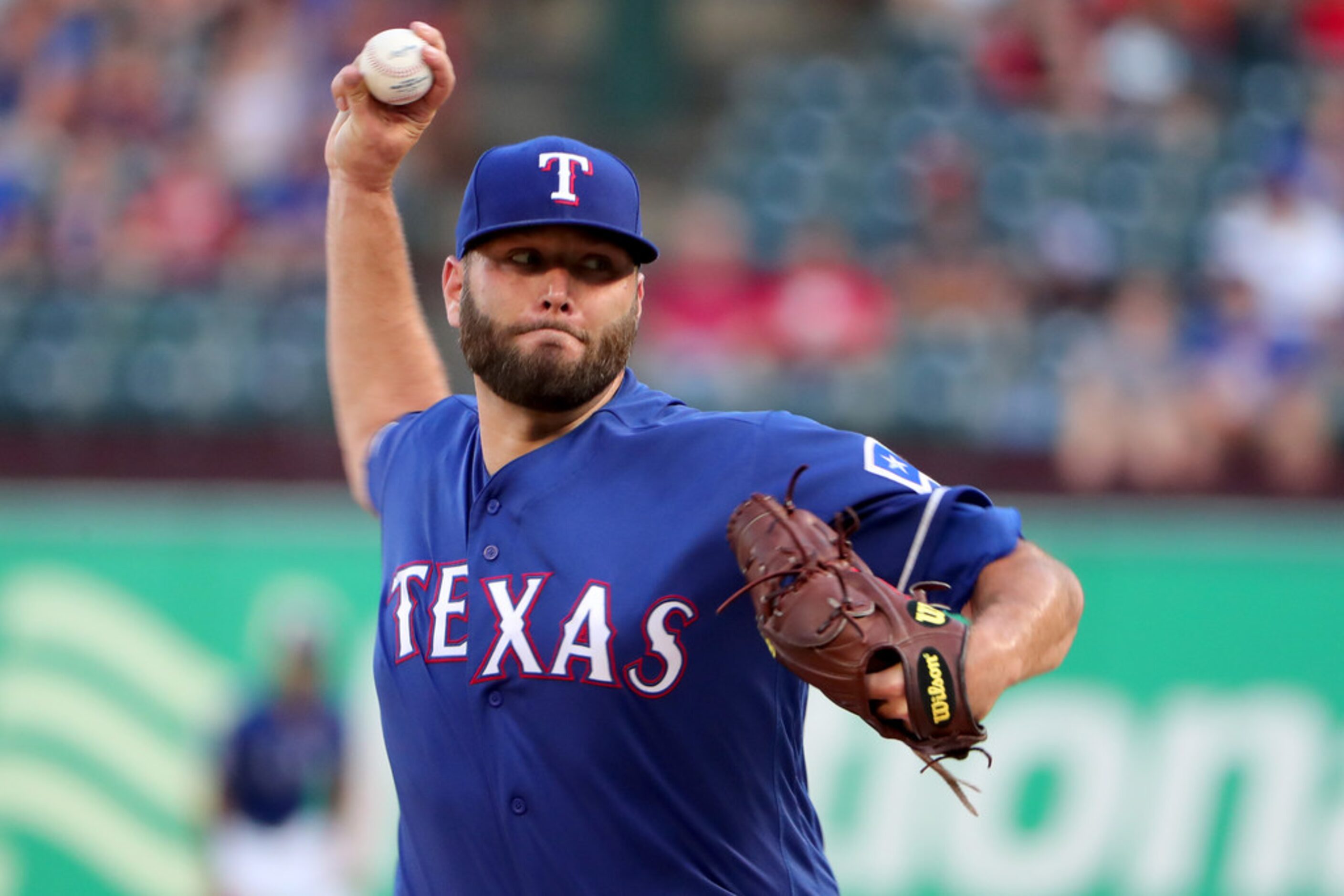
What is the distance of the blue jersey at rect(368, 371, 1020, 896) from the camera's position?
9.18ft

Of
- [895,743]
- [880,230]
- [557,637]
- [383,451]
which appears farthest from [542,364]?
[880,230]

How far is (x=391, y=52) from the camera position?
3.36 metres

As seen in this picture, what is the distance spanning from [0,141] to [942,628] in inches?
357

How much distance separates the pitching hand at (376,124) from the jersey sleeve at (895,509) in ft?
3.56

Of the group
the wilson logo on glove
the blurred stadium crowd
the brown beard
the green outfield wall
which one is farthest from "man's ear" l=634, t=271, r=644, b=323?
the blurred stadium crowd

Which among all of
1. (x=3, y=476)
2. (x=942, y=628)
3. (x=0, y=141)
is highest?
(x=0, y=141)

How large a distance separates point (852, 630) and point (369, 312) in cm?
160

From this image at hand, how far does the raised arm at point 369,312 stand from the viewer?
363 centimetres

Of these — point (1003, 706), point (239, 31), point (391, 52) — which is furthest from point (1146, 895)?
point (239, 31)

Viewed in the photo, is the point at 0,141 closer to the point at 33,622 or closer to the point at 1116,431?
the point at 33,622

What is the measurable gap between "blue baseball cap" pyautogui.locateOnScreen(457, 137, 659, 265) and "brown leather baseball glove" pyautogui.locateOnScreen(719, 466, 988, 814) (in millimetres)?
573

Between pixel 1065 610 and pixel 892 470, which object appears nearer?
pixel 1065 610

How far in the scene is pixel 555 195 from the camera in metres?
2.88

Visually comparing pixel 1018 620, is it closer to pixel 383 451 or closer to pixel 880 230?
pixel 383 451
